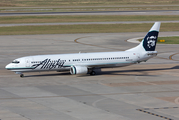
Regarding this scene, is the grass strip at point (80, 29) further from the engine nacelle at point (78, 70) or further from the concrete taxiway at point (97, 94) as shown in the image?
the engine nacelle at point (78, 70)

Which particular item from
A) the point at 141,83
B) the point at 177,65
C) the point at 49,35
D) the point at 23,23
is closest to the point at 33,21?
the point at 23,23

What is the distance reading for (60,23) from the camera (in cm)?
12581

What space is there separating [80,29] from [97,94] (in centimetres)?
7360

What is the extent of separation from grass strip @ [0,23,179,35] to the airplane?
184 ft

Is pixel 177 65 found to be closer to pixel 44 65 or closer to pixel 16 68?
pixel 44 65

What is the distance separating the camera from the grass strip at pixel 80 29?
109 metres

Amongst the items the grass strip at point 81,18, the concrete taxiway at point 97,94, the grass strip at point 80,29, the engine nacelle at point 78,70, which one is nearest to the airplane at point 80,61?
the engine nacelle at point 78,70

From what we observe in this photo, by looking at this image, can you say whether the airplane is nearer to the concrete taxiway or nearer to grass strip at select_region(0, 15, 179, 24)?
the concrete taxiway

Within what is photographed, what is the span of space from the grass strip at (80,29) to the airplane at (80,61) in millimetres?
56076

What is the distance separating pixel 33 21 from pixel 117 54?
275 feet

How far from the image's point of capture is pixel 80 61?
5200 centimetres

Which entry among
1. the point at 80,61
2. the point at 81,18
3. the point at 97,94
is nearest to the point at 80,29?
the point at 81,18

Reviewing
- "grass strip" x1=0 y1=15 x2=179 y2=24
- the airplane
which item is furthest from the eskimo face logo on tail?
"grass strip" x1=0 y1=15 x2=179 y2=24

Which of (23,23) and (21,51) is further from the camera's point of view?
(23,23)
